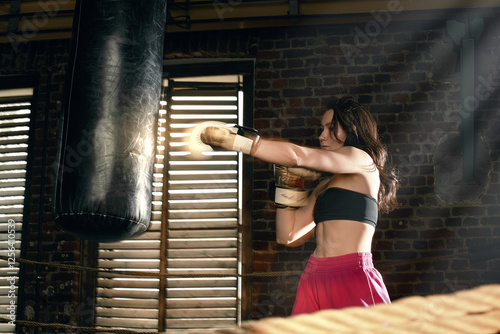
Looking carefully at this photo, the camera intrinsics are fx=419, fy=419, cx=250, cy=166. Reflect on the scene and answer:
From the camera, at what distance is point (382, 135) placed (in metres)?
3.30

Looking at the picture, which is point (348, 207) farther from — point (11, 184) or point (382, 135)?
point (11, 184)

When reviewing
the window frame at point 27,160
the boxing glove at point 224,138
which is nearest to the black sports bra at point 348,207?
the boxing glove at point 224,138

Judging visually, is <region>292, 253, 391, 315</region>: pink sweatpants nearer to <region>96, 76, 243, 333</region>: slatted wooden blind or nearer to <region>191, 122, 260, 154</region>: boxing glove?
<region>191, 122, 260, 154</region>: boxing glove

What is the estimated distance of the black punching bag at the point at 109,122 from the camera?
1735 mm

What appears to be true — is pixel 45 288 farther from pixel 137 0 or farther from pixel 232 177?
pixel 137 0

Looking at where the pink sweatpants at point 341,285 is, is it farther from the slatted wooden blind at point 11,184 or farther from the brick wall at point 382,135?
the slatted wooden blind at point 11,184

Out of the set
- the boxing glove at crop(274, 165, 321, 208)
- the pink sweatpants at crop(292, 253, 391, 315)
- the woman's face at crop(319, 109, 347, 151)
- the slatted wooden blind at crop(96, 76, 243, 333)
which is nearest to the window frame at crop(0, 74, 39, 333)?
the slatted wooden blind at crop(96, 76, 243, 333)

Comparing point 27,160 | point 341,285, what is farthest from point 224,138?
point 27,160

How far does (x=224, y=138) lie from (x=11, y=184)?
262 cm

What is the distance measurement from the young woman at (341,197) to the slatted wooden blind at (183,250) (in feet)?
3.92

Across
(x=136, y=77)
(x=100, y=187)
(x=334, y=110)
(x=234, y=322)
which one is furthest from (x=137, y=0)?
(x=234, y=322)

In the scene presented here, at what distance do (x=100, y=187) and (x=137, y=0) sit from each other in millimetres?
883

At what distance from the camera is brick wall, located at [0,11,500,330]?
314 centimetres

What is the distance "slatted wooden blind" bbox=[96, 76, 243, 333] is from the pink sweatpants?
4.26 ft
